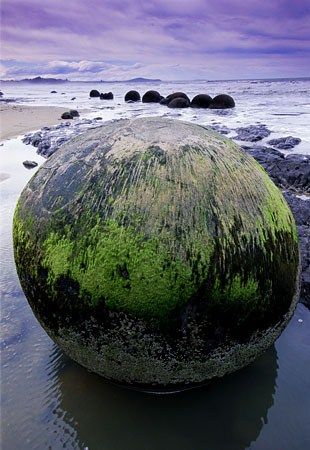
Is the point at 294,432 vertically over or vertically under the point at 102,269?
under

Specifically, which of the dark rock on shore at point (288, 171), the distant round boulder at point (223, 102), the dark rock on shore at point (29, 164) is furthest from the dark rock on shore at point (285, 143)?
Answer: the distant round boulder at point (223, 102)

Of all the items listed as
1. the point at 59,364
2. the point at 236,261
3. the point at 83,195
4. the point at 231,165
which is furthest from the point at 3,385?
the point at 231,165

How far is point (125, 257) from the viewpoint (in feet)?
7.37

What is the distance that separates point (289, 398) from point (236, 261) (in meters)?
1.02

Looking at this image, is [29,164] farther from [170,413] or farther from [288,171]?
[170,413]

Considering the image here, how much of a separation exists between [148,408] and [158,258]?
3.31ft

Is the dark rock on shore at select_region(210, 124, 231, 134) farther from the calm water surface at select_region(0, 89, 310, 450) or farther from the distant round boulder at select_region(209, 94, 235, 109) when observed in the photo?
the calm water surface at select_region(0, 89, 310, 450)

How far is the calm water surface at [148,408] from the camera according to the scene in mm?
2398

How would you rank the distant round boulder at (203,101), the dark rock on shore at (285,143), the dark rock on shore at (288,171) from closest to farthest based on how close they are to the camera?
the dark rock on shore at (288,171) → the dark rock on shore at (285,143) → the distant round boulder at (203,101)

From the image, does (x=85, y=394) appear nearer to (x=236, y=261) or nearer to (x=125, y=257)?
(x=125, y=257)

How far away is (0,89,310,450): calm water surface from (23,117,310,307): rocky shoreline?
106 cm

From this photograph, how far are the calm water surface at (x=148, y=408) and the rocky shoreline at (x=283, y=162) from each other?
41.7 inches

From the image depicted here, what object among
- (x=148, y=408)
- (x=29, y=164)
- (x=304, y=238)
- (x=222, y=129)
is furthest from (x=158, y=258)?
(x=222, y=129)

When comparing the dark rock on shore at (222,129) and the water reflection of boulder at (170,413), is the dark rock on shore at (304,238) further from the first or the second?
the dark rock on shore at (222,129)
